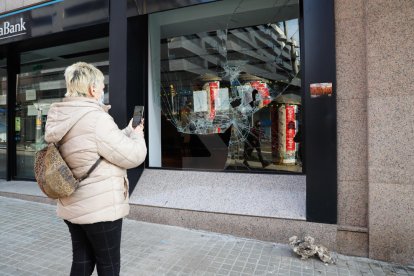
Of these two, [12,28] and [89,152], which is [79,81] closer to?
[89,152]

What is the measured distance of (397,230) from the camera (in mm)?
3309

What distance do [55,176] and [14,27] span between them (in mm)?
5677

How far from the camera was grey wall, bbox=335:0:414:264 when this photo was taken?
10.8 feet

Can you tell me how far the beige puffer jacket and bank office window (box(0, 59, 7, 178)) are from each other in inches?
264

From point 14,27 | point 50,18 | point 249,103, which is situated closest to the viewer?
point 249,103

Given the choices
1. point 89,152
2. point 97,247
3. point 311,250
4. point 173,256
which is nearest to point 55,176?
point 89,152

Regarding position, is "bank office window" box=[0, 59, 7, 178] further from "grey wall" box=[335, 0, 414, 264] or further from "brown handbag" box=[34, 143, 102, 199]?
"grey wall" box=[335, 0, 414, 264]

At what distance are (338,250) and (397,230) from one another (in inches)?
26.4

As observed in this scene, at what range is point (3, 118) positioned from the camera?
7562 millimetres

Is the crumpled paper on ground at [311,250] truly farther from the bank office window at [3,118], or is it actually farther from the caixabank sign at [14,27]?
the bank office window at [3,118]

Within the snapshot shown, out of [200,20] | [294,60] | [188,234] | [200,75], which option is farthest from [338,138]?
[200,20]

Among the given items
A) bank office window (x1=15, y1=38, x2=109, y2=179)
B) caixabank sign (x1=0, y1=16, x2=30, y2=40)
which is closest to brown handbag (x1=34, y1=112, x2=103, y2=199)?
caixabank sign (x1=0, y1=16, x2=30, y2=40)

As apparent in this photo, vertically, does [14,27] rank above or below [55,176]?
above

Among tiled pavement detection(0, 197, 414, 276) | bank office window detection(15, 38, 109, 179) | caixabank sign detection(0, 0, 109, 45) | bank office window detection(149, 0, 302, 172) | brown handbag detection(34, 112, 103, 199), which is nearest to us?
brown handbag detection(34, 112, 103, 199)
